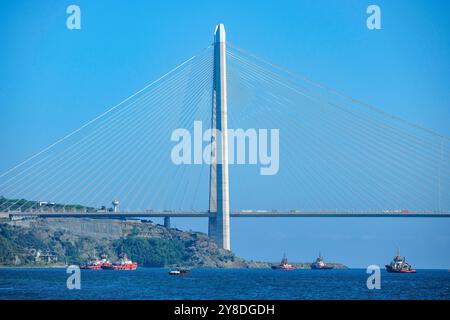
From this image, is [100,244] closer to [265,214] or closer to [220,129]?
[265,214]

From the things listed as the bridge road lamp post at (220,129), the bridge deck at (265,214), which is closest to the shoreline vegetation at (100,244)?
the bridge deck at (265,214)

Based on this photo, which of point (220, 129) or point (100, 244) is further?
point (100, 244)

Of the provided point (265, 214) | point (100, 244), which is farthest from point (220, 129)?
point (100, 244)

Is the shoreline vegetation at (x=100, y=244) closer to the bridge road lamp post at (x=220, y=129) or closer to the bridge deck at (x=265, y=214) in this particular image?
the bridge deck at (x=265, y=214)

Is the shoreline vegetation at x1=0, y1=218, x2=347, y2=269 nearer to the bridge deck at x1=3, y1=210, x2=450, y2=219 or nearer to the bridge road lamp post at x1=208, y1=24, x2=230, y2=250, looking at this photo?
the bridge deck at x1=3, y1=210, x2=450, y2=219

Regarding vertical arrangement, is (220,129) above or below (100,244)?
above
